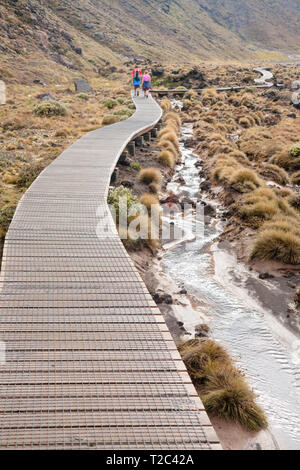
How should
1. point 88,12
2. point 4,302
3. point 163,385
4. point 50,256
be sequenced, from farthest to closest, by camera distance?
point 88,12 < point 50,256 < point 4,302 < point 163,385

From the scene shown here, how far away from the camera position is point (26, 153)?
53.8 ft

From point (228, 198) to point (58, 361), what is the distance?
34.4 feet

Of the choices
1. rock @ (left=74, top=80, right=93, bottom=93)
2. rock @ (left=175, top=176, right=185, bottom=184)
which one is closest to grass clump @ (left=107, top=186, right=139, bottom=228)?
rock @ (left=175, top=176, right=185, bottom=184)

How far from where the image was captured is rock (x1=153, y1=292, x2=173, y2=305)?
7.98 m

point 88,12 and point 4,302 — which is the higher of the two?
point 88,12

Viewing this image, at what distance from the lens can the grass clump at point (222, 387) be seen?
16.3ft

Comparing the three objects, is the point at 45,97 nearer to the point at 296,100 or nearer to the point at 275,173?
the point at 275,173

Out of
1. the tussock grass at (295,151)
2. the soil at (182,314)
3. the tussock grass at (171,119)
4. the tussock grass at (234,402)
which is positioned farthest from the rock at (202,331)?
the tussock grass at (171,119)

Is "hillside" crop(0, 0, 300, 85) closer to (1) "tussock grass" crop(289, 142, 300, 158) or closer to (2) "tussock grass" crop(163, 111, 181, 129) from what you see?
(2) "tussock grass" crop(163, 111, 181, 129)

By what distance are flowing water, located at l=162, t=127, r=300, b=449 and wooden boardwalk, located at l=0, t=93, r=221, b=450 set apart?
1917mm

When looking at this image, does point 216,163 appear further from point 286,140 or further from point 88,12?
point 88,12

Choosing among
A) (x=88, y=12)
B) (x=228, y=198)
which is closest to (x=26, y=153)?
(x=228, y=198)

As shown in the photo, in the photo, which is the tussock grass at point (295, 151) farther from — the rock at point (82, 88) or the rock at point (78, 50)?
the rock at point (78, 50)

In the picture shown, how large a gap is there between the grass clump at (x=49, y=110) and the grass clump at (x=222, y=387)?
73.6 feet
